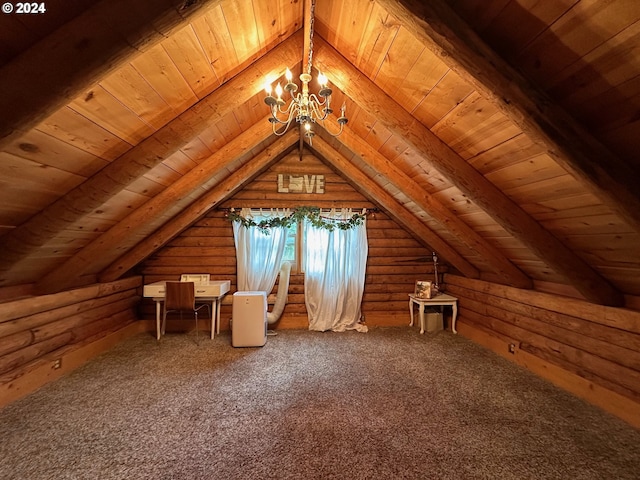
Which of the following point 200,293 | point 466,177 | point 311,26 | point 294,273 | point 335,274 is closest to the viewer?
point 311,26

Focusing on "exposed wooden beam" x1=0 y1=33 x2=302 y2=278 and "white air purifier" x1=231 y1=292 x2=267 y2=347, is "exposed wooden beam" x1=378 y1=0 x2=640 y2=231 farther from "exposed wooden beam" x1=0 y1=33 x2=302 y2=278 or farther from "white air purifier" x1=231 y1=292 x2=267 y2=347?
"white air purifier" x1=231 y1=292 x2=267 y2=347

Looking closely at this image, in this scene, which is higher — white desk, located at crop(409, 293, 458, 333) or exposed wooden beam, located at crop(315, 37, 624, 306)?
exposed wooden beam, located at crop(315, 37, 624, 306)

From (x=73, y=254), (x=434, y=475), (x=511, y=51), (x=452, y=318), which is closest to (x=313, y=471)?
(x=434, y=475)

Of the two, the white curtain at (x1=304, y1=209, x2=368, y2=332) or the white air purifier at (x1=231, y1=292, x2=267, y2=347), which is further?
the white curtain at (x1=304, y1=209, x2=368, y2=332)

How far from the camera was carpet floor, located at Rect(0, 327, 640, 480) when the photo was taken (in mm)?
1630

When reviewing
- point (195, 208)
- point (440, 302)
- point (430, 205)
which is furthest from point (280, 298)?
point (430, 205)

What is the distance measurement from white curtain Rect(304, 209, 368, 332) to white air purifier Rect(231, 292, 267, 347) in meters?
1.02

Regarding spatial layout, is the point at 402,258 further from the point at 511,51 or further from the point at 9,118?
the point at 9,118

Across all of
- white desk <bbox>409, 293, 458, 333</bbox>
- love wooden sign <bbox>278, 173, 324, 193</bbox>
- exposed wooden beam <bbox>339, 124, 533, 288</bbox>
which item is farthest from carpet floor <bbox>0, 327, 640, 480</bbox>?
love wooden sign <bbox>278, 173, 324, 193</bbox>

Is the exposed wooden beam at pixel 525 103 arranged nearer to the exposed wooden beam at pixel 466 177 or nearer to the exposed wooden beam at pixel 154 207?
the exposed wooden beam at pixel 466 177

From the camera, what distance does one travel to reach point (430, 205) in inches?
118

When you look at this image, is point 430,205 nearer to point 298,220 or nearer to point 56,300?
point 298,220

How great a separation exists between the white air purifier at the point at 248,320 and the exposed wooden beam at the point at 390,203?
2.21 m

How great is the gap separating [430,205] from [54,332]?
4.45m
